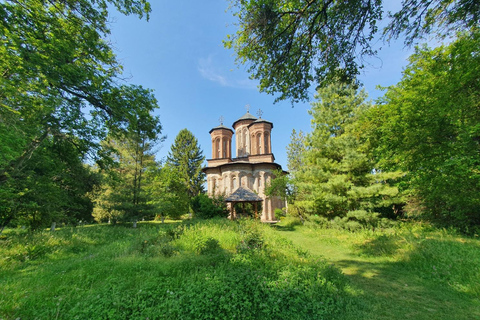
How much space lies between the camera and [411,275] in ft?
16.9

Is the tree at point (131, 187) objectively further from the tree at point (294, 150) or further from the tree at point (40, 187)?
the tree at point (294, 150)

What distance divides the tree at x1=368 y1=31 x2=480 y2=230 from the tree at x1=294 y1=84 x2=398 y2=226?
123 centimetres

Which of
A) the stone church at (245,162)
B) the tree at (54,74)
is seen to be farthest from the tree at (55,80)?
the stone church at (245,162)

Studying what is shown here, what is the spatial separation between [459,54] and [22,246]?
15923 mm

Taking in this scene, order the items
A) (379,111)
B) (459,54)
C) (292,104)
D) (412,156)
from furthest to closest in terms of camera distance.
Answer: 1. (379,111)
2. (412,156)
3. (459,54)
4. (292,104)

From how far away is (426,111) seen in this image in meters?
7.47

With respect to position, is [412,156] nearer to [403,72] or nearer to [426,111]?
[426,111]

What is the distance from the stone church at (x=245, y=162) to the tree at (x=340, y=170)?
9056 millimetres

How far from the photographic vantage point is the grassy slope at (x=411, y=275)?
11.5ft

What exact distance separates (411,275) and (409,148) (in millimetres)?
5243

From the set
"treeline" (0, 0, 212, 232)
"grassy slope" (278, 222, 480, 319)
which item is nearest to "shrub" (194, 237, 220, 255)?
"grassy slope" (278, 222, 480, 319)

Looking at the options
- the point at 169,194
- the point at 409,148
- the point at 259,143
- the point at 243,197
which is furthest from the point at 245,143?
the point at 409,148

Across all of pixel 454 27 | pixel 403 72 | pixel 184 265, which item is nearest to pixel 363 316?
pixel 184 265

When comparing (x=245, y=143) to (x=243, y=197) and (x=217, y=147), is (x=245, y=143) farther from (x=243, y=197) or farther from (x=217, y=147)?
(x=243, y=197)
